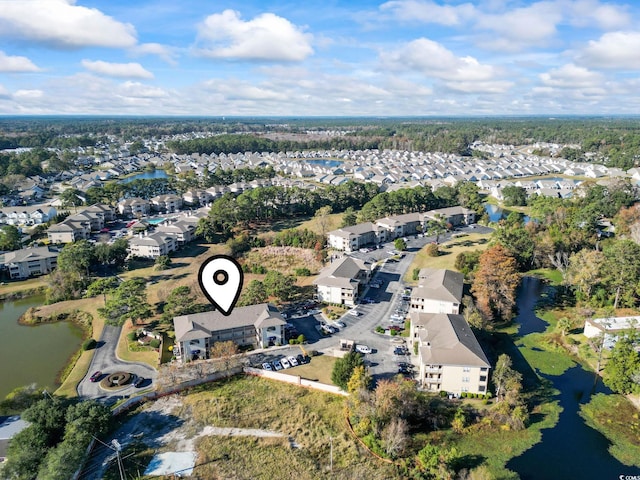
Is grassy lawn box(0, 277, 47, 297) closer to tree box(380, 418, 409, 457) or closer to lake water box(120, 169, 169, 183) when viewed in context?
tree box(380, 418, 409, 457)

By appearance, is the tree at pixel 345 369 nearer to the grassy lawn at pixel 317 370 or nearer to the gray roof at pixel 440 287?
the grassy lawn at pixel 317 370

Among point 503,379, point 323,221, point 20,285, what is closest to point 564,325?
point 503,379

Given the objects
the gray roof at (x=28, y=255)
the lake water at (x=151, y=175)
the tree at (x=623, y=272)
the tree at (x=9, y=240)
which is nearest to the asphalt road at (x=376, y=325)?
the tree at (x=623, y=272)

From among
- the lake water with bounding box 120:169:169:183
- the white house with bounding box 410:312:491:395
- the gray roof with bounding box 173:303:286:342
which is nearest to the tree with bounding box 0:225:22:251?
the gray roof with bounding box 173:303:286:342

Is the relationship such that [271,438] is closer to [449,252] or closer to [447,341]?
[447,341]

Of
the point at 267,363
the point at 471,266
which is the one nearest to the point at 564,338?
the point at 471,266

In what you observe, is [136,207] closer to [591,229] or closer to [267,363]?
[267,363]

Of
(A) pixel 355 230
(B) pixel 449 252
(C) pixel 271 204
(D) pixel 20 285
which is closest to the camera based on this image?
(D) pixel 20 285
